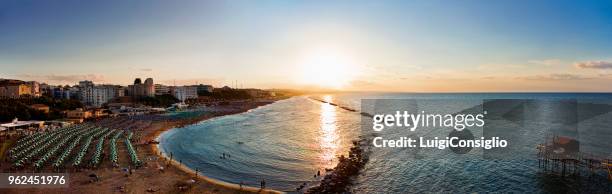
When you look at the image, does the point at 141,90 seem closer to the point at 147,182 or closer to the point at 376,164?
the point at 147,182

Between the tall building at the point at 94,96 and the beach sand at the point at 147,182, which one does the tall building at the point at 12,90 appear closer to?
the tall building at the point at 94,96

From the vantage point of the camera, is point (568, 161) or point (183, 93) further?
point (183, 93)

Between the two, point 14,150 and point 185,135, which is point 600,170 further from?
point 14,150

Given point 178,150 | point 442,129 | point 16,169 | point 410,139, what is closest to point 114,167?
point 16,169

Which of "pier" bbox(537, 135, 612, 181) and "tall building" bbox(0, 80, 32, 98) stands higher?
"tall building" bbox(0, 80, 32, 98)

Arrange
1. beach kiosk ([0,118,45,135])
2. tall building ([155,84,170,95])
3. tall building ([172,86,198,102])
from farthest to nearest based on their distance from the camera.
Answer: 1. tall building ([155,84,170,95])
2. tall building ([172,86,198,102])
3. beach kiosk ([0,118,45,135])

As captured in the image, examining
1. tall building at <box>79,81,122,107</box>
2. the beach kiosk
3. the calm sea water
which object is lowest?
the calm sea water

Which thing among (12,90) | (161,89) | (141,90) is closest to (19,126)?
(12,90)

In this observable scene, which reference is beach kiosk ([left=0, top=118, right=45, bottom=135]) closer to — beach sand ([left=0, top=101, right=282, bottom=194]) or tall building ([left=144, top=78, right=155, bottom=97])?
beach sand ([left=0, top=101, right=282, bottom=194])

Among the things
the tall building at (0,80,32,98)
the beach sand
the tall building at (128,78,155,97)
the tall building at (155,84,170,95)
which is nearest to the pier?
the beach sand

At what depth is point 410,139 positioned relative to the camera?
57.0 metres

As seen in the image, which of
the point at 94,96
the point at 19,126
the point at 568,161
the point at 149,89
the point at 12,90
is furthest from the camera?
the point at 149,89

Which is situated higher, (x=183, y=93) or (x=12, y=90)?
(x=12, y=90)

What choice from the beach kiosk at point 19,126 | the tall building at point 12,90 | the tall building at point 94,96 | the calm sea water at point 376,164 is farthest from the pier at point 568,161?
the tall building at point 94,96
